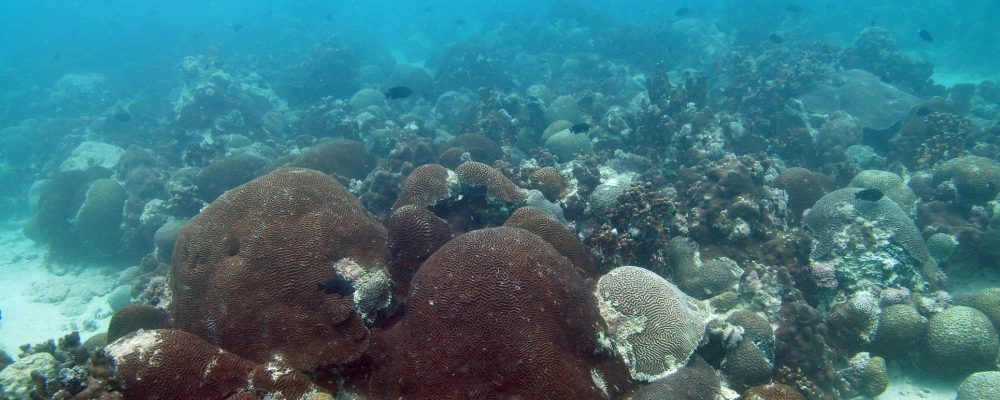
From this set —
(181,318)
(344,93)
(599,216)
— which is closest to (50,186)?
(344,93)

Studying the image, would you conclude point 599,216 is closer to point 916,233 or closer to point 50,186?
point 916,233

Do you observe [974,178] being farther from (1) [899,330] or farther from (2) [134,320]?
(2) [134,320]

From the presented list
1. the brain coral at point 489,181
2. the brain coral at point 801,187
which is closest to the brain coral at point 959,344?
the brain coral at point 801,187

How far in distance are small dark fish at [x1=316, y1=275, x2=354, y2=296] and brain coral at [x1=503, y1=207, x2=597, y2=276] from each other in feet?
8.64

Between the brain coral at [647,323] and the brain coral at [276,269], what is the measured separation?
9.93ft

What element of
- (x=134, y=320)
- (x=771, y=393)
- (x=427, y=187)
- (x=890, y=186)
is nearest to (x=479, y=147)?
(x=427, y=187)

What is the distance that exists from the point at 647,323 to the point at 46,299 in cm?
1912

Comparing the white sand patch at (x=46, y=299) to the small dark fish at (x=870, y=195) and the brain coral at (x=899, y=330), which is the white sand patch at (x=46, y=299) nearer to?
the brain coral at (x=899, y=330)

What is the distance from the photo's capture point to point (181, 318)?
17.3 ft

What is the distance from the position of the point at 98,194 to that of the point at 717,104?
2523 centimetres

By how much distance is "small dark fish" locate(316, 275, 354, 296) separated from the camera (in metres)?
5.20

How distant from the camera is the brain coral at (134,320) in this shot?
6.10 metres

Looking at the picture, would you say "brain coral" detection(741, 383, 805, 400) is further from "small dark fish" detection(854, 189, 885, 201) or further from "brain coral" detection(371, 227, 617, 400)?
"small dark fish" detection(854, 189, 885, 201)

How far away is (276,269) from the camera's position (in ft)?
17.3
